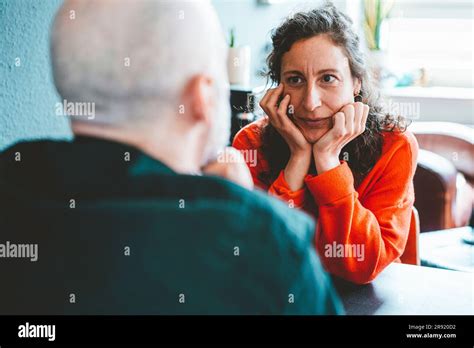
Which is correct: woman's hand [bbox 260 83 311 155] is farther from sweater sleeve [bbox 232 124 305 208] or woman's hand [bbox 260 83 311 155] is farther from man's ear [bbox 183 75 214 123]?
man's ear [bbox 183 75 214 123]

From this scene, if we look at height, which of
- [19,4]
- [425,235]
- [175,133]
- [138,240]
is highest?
[19,4]

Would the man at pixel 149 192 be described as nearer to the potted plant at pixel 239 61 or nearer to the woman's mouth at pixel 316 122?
the woman's mouth at pixel 316 122

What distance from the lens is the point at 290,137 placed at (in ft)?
3.86

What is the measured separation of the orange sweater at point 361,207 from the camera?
104 cm

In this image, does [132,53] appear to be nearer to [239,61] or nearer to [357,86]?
[357,86]

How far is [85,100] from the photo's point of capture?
672 mm

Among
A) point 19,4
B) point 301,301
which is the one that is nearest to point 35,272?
point 301,301

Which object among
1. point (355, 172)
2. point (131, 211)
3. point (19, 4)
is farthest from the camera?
point (355, 172)

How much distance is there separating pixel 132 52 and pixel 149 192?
16 centimetres

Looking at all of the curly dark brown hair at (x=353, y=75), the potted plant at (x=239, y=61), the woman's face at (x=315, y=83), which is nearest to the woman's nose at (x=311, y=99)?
the woman's face at (x=315, y=83)

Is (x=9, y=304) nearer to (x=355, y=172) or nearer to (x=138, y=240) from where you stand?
(x=138, y=240)

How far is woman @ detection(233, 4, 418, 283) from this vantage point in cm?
105

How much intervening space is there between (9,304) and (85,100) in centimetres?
40

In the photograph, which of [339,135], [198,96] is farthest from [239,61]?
[198,96]
